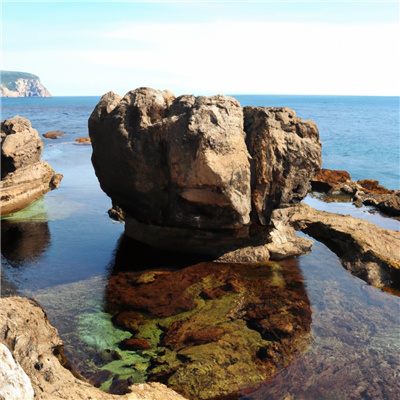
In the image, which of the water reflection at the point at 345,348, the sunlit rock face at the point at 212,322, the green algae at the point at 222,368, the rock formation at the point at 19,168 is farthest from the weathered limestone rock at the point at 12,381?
the rock formation at the point at 19,168

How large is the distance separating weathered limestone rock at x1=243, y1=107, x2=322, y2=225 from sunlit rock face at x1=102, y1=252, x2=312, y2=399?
1.67m

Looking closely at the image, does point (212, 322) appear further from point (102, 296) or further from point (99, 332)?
point (102, 296)

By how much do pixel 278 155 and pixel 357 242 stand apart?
290cm

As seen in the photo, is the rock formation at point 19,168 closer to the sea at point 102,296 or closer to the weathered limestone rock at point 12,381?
the sea at point 102,296

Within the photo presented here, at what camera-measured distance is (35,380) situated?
3.75 metres

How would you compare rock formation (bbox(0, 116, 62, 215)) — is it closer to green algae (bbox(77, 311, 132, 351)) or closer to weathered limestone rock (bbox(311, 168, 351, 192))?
green algae (bbox(77, 311, 132, 351))

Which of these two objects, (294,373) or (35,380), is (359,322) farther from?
(35,380)

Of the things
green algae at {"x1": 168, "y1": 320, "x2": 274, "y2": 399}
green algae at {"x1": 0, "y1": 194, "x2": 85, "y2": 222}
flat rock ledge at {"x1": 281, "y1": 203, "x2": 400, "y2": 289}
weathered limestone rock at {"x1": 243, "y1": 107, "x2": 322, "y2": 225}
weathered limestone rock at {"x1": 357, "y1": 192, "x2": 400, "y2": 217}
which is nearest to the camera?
green algae at {"x1": 168, "y1": 320, "x2": 274, "y2": 399}

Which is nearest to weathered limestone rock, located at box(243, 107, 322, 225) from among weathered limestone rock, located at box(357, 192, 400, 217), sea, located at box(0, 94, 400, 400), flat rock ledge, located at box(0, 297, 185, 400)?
sea, located at box(0, 94, 400, 400)

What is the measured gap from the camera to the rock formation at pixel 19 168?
1194 cm

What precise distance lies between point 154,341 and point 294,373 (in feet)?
7.14

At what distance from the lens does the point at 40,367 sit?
3.98 meters

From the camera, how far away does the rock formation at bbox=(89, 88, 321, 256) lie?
25.3 ft

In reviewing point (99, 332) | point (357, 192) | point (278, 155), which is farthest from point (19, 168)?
point (357, 192)
